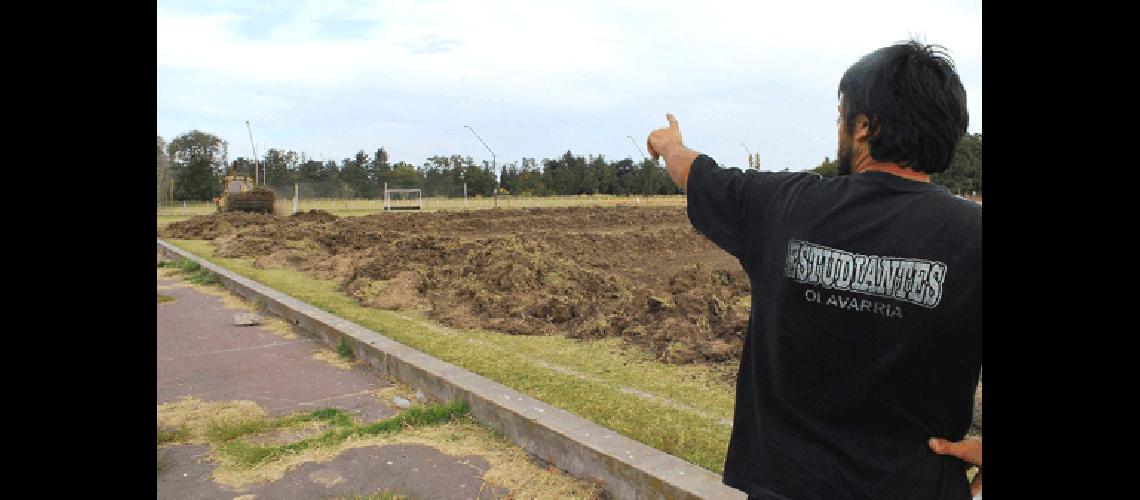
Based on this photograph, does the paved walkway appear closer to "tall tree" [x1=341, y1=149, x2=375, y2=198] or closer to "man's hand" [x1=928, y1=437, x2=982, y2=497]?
"man's hand" [x1=928, y1=437, x2=982, y2=497]

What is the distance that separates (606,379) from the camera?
223 inches

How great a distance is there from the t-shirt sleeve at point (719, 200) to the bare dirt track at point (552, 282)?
4485 mm

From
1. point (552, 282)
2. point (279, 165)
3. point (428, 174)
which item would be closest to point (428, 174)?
Answer: point (428, 174)

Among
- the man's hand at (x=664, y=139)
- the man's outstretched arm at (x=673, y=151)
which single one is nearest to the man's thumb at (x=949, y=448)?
the man's outstretched arm at (x=673, y=151)

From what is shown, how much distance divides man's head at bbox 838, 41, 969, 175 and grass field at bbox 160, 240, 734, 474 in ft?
8.04

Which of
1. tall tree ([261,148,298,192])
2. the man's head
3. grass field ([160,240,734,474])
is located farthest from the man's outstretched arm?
tall tree ([261,148,298,192])

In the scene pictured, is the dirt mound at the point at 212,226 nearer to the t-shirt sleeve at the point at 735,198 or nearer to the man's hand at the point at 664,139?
the man's hand at the point at 664,139

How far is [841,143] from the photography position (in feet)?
5.46

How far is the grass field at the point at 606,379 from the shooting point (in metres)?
4.30

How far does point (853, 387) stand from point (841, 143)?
0.53 m

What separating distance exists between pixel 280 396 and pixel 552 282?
5.07 metres
